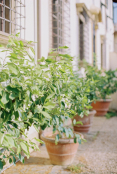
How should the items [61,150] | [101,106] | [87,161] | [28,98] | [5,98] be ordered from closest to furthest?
[5,98]
[28,98]
[61,150]
[87,161]
[101,106]

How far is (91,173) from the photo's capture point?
9.13 feet

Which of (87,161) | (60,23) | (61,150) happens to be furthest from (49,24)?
(87,161)

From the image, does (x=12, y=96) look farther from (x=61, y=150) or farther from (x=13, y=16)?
(x=13, y=16)

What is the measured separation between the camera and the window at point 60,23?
502 centimetres

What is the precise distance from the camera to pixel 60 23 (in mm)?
5316

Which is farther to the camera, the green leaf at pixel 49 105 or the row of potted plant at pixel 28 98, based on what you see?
the green leaf at pixel 49 105

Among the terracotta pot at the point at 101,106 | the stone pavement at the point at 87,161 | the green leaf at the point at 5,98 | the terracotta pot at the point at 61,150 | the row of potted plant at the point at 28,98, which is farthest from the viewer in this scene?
the terracotta pot at the point at 101,106

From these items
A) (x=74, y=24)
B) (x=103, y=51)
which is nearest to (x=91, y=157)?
(x=74, y=24)

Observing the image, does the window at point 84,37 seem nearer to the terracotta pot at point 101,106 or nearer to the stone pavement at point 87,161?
the terracotta pot at point 101,106

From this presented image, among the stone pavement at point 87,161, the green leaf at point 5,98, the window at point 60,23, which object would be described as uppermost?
the window at point 60,23

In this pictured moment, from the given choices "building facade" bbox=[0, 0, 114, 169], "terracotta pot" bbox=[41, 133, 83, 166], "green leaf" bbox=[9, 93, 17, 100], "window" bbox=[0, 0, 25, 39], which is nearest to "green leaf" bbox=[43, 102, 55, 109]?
"green leaf" bbox=[9, 93, 17, 100]

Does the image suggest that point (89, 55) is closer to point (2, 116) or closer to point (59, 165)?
point (59, 165)

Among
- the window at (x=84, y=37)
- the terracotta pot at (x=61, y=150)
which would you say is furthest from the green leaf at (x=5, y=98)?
the window at (x=84, y=37)

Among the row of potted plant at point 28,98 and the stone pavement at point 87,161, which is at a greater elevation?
the row of potted plant at point 28,98
